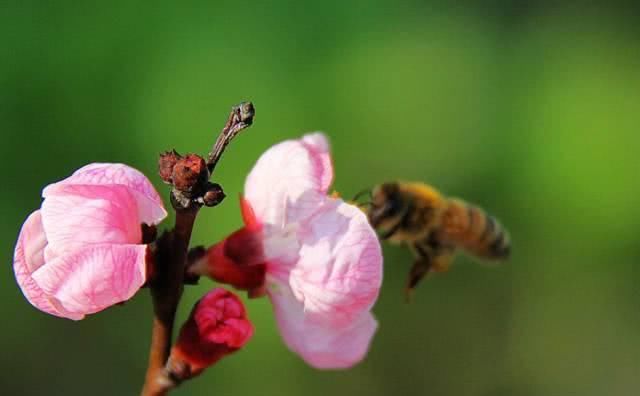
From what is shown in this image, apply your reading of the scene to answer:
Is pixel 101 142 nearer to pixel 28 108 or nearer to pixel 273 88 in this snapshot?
pixel 28 108

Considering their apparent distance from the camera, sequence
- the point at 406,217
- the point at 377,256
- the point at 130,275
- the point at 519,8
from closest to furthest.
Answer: the point at 130,275 → the point at 377,256 → the point at 406,217 → the point at 519,8

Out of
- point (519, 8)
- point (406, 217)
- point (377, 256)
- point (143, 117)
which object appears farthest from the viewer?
point (519, 8)

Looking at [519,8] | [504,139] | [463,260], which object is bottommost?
[463,260]

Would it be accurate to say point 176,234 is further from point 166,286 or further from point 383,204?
point 383,204

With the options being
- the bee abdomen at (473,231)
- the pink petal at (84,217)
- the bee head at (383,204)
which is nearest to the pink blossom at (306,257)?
the pink petal at (84,217)

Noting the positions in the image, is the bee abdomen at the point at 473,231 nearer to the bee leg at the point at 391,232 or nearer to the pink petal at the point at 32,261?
the bee leg at the point at 391,232

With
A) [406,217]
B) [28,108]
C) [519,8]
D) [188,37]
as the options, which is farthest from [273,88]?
[406,217]

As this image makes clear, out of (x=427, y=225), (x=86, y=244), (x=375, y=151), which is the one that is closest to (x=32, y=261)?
(x=86, y=244)
